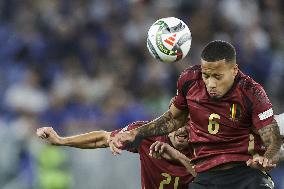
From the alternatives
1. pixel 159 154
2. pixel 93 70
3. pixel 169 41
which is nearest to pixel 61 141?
pixel 159 154

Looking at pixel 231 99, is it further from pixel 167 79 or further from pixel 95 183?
pixel 167 79

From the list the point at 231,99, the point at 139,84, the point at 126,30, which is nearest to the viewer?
the point at 231,99

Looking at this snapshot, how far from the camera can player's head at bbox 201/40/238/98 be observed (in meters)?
6.89

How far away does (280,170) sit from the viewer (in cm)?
1188

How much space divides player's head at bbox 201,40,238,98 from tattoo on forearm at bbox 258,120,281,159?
1.42 feet

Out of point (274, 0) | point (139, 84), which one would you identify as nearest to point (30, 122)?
point (139, 84)

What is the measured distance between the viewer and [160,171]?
25.8ft

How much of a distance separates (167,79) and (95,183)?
245cm

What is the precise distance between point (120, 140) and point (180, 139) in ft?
1.89

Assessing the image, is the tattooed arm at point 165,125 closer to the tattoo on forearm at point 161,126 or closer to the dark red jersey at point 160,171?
the tattoo on forearm at point 161,126

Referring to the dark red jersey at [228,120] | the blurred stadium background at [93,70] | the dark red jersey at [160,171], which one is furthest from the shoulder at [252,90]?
the blurred stadium background at [93,70]

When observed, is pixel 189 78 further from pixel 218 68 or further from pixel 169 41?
pixel 169 41

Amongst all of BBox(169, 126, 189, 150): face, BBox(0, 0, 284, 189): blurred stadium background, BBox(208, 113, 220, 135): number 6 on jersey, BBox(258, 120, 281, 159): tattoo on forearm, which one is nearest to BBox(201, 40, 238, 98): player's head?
BBox(208, 113, 220, 135): number 6 on jersey

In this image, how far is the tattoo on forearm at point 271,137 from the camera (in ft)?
22.1
